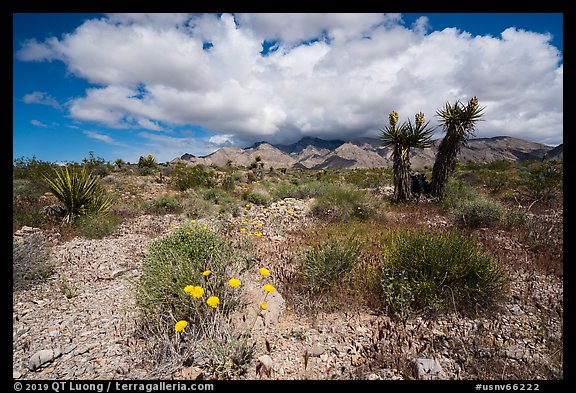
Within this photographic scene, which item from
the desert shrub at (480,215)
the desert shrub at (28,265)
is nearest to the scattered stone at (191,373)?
the desert shrub at (28,265)

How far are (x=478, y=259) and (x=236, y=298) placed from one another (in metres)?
3.34

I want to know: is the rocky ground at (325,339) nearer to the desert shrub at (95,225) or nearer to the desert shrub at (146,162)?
the desert shrub at (95,225)

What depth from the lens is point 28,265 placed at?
4.30 meters

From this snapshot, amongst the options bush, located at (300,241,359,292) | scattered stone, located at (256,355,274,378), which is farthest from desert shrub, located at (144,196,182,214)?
scattered stone, located at (256,355,274,378)

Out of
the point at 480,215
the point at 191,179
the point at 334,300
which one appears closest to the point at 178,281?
the point at 334,300

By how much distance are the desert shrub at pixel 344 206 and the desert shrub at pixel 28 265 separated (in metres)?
6.74

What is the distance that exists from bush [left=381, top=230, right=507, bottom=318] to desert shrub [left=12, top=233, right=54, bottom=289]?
5817mm

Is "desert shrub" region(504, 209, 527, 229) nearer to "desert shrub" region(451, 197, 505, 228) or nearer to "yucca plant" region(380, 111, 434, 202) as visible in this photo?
"desert shrub" region(451, 197, 505, 228)

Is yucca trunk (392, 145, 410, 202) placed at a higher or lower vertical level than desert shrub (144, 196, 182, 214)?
higher

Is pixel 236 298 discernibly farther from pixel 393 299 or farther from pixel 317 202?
pixel 317 202

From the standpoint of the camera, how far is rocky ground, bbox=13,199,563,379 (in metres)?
2.30

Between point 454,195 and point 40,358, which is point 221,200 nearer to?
point 40,358

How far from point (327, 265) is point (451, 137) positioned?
10.5 metres
